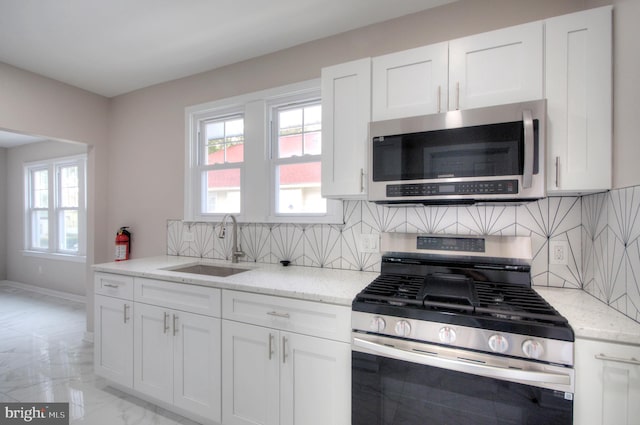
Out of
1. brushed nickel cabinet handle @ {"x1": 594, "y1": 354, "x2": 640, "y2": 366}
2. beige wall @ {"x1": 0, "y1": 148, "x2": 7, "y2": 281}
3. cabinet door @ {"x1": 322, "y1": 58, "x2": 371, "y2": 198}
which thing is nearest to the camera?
brushed nickel cabinet handle @ {"x1": 594, "y1": 354, "x2": 640, "y2": 366}

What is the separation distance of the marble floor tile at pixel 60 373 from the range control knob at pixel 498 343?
1880mm

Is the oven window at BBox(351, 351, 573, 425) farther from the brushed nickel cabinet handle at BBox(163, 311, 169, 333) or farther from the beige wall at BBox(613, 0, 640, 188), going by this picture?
the brushed nickel cabinet handle at BBox(163, 311, 169, 333)

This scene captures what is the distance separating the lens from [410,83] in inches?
63.7

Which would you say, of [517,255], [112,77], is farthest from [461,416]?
[112,77]

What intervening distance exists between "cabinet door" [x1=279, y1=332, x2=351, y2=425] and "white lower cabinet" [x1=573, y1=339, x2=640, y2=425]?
867 mm

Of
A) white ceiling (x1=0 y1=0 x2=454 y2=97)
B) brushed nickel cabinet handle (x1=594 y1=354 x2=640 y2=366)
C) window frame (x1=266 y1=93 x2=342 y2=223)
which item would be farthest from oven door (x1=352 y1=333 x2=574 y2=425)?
white ceiling (x1=0 y1=0 x2=454 y2=97)

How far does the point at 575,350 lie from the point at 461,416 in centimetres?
48

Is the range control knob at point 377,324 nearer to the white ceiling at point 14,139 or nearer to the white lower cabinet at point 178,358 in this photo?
the white lower cabinet at point 178,358

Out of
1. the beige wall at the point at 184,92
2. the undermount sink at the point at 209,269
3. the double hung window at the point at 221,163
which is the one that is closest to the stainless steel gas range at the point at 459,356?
the undermount sink at the point at 209,269

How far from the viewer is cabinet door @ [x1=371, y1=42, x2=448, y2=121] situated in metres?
1.55

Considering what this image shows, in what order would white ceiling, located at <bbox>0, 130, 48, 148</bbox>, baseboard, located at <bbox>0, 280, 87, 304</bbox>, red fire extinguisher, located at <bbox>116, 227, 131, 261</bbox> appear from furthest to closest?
white ceiling, located at <bbox>0, 130, 48, 148</bbox>, baseboard, located at <bbox>0, 280, 87, 304</bbox>, red fire extinguisher, located at <bbox>116, 227, 131, 261</bbox>

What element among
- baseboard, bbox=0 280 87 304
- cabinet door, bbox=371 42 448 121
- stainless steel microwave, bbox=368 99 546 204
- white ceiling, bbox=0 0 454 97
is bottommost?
baseboard, bbox=0 280 87 304

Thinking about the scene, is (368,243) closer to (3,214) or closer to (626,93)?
(626,93)

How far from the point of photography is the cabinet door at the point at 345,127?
67.9 inches
